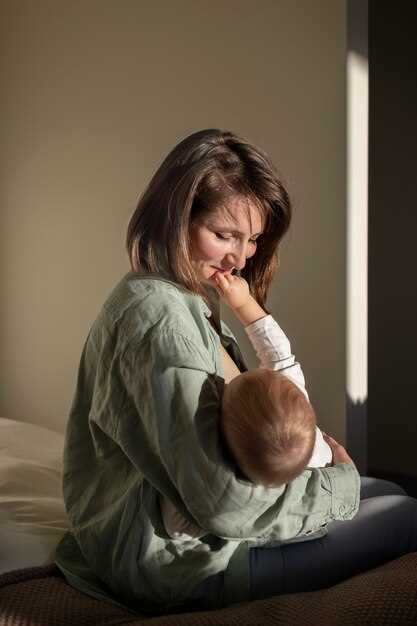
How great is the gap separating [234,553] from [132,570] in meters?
0.18

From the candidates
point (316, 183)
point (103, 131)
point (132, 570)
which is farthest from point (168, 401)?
point (103, 131)

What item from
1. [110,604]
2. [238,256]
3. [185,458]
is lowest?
[110,604]

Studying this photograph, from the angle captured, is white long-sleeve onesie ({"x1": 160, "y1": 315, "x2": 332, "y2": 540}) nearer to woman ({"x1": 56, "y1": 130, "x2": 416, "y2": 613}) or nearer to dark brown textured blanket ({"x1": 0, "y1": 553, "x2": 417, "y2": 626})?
woman ({"x1": 56, "y1": 130, "x2": 416, "y2": 613})

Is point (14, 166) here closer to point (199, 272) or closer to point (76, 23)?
point (76, 23)

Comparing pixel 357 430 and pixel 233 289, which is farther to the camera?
pixel 357 430

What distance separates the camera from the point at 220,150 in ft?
5.43

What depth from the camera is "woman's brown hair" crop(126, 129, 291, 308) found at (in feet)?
5.17

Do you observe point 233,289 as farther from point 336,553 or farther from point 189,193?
point 336,553

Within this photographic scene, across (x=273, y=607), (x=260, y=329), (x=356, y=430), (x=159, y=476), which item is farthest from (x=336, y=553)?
(x=356, y=430)

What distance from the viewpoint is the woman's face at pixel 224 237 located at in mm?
1625

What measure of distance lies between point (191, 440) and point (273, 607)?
32 centimetres

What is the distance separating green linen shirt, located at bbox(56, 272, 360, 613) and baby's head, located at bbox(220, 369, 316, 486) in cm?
4

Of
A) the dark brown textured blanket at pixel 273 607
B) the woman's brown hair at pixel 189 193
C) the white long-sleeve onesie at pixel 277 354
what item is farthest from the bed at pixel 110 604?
the woman's brown hair at pixel 189 193

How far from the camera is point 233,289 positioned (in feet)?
6.05
